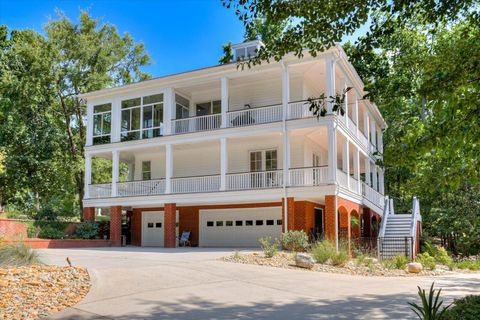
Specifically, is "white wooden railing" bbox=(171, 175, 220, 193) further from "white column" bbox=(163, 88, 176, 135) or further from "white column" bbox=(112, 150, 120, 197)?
"white column" bbox=(112, 150, 120, 197)

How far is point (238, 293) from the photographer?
940 cm

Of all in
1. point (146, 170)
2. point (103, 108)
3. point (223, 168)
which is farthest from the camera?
point (103, 108)

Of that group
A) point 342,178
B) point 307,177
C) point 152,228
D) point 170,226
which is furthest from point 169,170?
point 342,178

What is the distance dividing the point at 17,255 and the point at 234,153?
15255 mm

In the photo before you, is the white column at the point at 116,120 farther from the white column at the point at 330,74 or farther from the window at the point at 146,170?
the white column at the point at 330,74

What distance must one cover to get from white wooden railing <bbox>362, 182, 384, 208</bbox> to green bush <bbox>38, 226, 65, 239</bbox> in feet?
51.4

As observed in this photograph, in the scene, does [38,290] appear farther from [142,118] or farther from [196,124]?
[142,118]

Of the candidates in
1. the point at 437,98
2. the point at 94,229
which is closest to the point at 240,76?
the point at 94,229

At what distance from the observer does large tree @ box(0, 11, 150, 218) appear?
3105cm

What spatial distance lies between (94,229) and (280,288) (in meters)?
16.7

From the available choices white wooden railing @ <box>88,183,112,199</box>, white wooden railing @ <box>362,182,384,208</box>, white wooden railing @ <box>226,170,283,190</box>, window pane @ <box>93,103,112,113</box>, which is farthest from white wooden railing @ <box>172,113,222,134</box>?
white wooden railing @ <box>362,182,384,208</box>

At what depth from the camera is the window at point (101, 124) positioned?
2722 cm

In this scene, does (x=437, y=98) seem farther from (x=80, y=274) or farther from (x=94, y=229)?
(x=94, y=229)

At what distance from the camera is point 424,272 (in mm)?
14781
